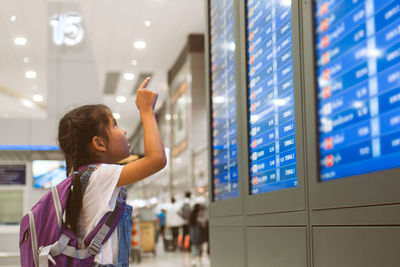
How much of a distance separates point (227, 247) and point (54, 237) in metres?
2.07

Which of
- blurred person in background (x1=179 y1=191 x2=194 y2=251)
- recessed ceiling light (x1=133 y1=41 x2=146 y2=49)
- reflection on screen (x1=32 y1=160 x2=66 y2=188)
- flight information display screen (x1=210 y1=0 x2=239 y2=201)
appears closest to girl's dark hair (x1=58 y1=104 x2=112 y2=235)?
flight information display screen (x1=210 y1=0 x2=239 y2=201)

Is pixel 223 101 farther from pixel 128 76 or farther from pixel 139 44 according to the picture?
pixel 128 76

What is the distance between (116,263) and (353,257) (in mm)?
782

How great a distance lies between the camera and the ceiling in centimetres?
1384

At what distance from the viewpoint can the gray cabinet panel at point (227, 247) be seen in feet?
11.2

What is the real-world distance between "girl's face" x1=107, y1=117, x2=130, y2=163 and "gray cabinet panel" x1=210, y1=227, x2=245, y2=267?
1.54 m

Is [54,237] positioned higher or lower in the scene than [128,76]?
lower

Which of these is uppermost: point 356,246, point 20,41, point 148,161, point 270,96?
point 20,41

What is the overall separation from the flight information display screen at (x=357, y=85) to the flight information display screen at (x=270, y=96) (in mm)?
442

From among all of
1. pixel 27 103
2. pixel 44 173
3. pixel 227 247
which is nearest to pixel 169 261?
pixel 44 173

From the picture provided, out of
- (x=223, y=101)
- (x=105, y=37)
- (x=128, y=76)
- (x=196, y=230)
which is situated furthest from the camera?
(x=128, y=76)

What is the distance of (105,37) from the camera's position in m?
16.1

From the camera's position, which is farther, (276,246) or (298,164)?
(276,246)

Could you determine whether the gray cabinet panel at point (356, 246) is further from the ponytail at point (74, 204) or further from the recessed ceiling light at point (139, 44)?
the recessed ceiling light at point (139, 44)
